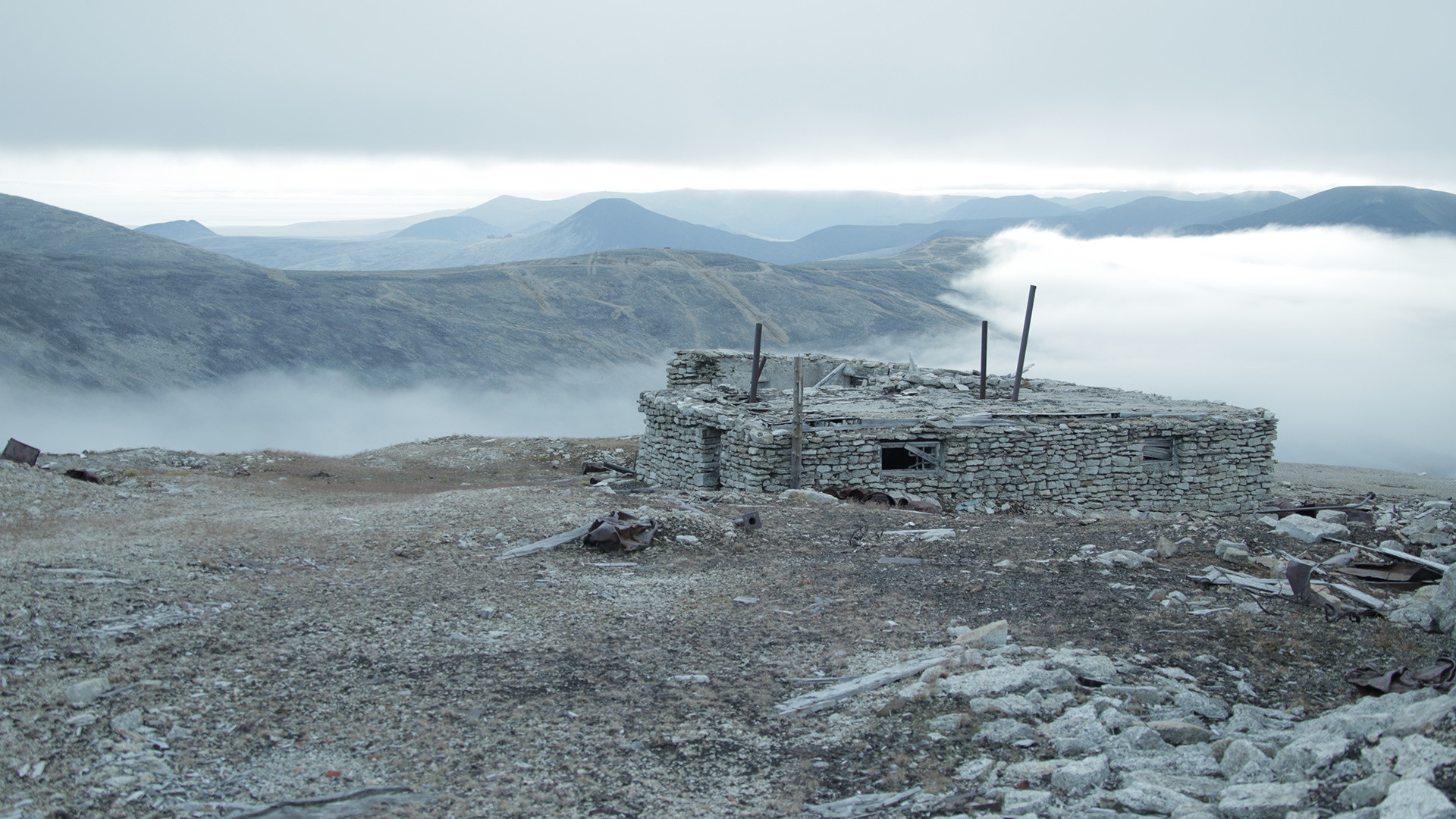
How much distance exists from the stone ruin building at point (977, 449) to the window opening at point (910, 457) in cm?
2

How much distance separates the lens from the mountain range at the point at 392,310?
143ft

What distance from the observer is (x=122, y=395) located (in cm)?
4100

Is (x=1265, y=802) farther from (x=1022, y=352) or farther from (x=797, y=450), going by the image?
(x=1022, y=352)

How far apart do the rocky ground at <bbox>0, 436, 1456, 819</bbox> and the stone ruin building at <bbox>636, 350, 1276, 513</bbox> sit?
4.04 metres

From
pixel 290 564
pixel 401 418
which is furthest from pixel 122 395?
pixel 290 564

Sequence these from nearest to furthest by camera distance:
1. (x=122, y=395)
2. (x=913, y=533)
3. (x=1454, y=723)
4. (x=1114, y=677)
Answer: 1. (x=1454, y=723)
2. (x=1114, y=677)
3. (x=913, y=533)
4. (x=122, y=395)

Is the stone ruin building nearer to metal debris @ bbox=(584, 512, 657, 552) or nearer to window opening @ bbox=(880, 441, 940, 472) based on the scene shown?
window opening @ bbox=(880, 441, 940, 472)

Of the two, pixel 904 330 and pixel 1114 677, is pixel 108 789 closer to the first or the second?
pixel 1114 677

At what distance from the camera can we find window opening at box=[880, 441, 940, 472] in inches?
573

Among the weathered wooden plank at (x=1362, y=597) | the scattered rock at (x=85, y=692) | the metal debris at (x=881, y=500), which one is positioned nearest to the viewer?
the scattered rock at (x=85, y=692)

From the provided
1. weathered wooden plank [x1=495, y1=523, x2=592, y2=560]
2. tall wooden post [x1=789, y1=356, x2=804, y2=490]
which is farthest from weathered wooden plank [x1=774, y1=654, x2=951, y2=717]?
tall wooden post [x1=789, y1=356, x2=804, y2=490]

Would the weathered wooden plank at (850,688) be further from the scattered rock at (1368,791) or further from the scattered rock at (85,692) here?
the scattered rock at (85,692)

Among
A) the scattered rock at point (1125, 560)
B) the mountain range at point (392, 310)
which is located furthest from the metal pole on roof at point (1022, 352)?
the mountain range at point (392, 310)

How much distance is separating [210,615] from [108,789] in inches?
101
